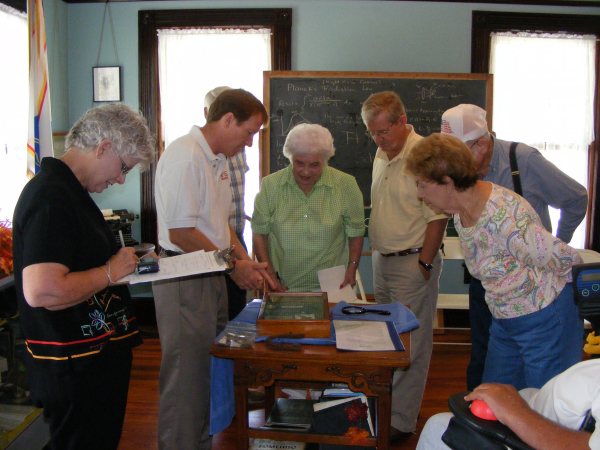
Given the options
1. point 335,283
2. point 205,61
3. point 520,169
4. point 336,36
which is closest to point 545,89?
point 336,36

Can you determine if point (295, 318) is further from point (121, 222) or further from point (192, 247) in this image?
point (121, 222)

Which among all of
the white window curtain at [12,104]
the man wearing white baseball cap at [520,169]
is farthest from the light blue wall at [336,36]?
the man wearing white baseball cap at [520,169]

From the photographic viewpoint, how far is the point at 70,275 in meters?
1.21

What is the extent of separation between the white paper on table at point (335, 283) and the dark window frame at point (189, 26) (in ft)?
7.46

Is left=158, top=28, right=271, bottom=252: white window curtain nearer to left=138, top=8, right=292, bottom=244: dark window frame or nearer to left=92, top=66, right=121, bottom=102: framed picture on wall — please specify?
left=138, top=8, right=292, bottom=244: dark window frame

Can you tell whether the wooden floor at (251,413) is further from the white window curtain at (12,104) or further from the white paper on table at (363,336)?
the white window curtain at (12,104)

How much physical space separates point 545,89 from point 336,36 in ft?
5.84

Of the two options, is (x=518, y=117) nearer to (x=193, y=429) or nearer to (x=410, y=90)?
(x=410, y=90)

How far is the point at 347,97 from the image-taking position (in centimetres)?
380

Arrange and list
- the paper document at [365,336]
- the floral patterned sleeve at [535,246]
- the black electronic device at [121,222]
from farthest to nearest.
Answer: the black electronic device at [121,222] → the paper document at [365,336] → the floral patterned sleeve at [535,246]

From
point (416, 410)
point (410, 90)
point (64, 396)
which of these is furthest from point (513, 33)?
point (64, 396)

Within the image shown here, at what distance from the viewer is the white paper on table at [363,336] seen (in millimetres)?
1570

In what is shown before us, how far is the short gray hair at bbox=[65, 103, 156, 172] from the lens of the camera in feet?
4.33

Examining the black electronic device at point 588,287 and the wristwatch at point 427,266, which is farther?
the wristwatch at point 427,266
